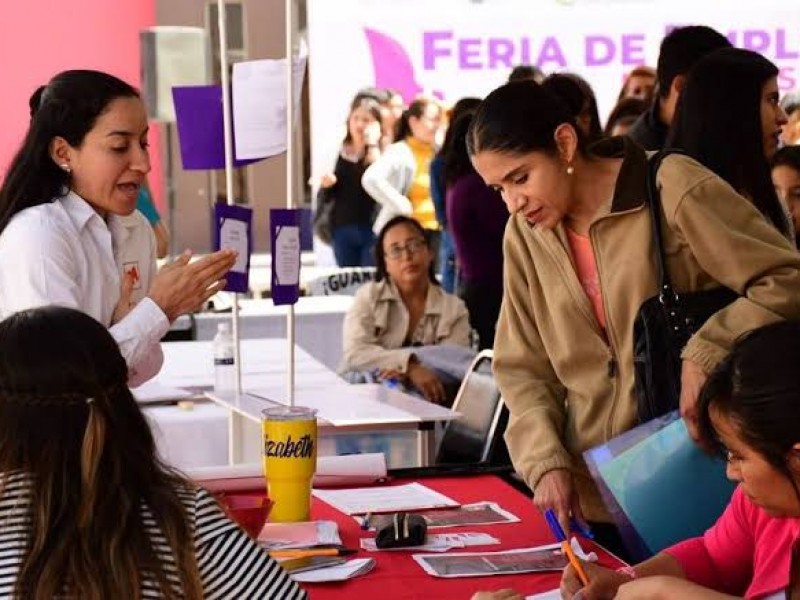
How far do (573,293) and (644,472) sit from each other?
334mm

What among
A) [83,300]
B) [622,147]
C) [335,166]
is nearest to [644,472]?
[622,147]

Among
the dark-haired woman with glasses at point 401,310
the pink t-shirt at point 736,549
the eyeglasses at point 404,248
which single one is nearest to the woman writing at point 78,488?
the pink t-shirt at point 736,549

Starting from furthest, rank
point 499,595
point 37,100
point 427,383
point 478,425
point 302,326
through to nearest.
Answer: point 302,326
point 427,383
point 478,425
point 37,100
point 499,595

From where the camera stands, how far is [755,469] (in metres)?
1.71

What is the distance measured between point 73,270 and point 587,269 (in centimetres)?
93

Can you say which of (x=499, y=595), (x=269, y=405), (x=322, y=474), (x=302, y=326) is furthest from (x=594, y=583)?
(x=302, y=326)

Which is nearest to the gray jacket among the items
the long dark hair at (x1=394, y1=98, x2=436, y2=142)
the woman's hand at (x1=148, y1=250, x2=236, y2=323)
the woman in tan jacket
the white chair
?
the long dark hair at (x1=394, y1=98, x2=436, y2=142)

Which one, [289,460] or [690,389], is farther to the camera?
[289,460]

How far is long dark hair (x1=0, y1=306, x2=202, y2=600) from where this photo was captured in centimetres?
152

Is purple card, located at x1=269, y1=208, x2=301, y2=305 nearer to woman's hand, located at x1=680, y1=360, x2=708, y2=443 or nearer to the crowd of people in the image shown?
the crowd of people

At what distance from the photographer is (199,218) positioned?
15.7m

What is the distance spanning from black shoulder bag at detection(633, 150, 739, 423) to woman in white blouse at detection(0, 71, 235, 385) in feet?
2.76

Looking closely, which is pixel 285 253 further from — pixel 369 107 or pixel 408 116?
pixel 369 107

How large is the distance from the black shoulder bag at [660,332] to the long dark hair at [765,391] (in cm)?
47
